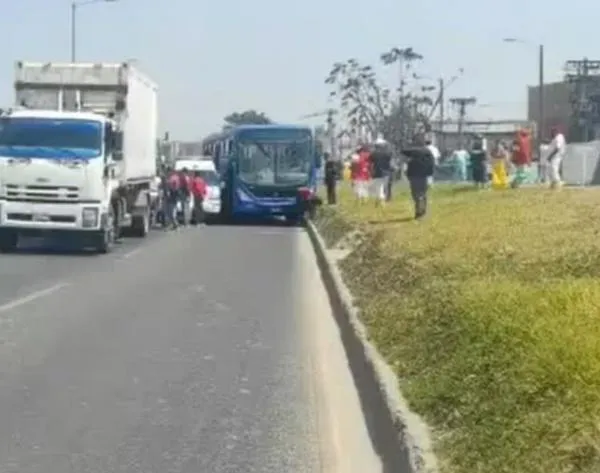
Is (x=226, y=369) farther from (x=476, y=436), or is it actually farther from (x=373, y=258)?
(x=373, y=258)

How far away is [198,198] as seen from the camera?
5006 centimetres

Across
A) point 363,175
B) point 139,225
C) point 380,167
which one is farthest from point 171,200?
point 380,167

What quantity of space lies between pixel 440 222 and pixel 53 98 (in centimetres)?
1056

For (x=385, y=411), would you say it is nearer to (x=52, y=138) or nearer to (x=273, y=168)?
(x=52, y=138)

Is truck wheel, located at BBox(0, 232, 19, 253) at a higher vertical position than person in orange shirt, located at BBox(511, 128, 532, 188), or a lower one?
lower

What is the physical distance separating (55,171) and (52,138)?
0.64 meters

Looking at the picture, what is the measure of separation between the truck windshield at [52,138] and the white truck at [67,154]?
2cm

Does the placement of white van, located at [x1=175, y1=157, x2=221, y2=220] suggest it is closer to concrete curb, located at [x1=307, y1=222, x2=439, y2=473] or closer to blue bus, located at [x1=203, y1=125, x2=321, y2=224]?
blue bus, located at [x1=203, y1=125, x2=321, y2=224]

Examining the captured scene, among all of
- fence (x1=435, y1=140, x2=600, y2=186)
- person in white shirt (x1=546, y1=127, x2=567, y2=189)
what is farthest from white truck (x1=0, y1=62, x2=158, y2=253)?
fence (x1=435, y1=140, x2=600, y2=186)

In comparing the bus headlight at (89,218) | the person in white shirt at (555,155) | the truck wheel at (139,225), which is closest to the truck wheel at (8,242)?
the bus headlight at (89,218)

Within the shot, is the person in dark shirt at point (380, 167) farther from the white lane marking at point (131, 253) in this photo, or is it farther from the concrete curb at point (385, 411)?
the concrete curb at point (385, 411)

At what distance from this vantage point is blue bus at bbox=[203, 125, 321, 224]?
49375 millimetres

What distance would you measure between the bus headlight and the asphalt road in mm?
5543

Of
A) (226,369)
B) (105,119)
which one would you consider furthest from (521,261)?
(105,119)
